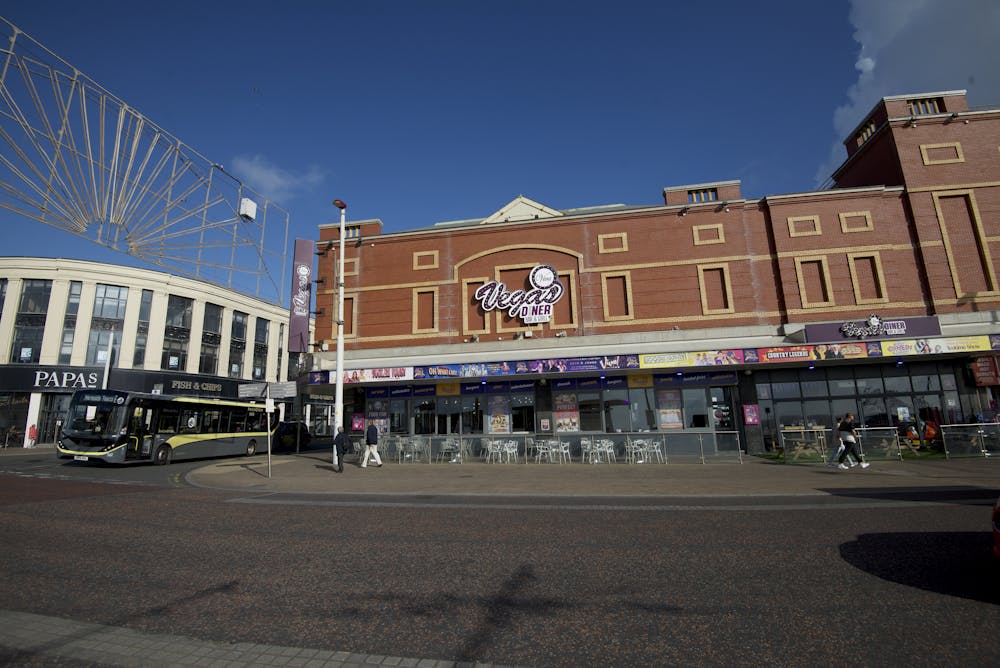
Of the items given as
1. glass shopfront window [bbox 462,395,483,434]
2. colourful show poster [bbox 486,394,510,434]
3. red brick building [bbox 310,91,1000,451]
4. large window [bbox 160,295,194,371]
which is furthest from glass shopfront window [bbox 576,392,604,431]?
large window [bbox 160,295,194,371]

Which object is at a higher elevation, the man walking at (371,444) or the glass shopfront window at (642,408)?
the glass shopfront window at (642,408)

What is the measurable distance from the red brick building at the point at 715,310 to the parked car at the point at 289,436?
364 inches

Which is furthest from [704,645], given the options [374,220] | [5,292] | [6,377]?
[5,292]

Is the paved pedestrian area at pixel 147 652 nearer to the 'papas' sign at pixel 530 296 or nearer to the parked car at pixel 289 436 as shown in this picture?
the 'papas' sign at pixel 530 296

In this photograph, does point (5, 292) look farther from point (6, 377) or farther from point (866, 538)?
point (866, 538)

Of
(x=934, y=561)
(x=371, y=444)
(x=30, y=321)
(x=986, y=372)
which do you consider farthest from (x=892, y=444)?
(x=30, y=321)

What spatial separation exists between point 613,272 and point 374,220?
44.2 feet

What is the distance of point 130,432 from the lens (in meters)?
19.4

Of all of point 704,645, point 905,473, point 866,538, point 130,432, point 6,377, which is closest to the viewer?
point 704,645

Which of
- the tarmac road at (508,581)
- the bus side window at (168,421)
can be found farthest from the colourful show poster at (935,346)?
the bus side window at (168,421)

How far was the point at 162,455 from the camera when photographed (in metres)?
21.1

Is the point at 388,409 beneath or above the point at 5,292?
beneath

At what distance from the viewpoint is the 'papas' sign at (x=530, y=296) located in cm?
2381

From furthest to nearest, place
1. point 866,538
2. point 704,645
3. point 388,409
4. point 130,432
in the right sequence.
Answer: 1. point 388,409
2. point 130,432
3. point 866,538
4. point 704,645
